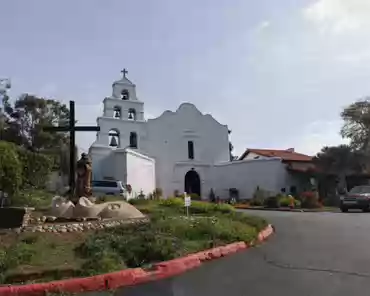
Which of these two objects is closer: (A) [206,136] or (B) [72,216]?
(B) [72,216]

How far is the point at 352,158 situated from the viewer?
39688mm

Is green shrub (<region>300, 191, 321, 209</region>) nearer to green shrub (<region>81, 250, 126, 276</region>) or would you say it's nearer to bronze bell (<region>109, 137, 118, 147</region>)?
bronze bell (<region>109, 137, 118, 147</region>)

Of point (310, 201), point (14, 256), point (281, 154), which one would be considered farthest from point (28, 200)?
point (281, 154)

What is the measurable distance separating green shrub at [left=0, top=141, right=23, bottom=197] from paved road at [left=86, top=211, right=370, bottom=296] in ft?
25.2

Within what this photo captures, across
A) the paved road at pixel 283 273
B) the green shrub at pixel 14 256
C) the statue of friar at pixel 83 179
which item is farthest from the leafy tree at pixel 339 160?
the green shrub at pixel 14 256

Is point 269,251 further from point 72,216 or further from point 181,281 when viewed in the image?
point 72,216

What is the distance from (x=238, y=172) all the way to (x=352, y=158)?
33.5 ft

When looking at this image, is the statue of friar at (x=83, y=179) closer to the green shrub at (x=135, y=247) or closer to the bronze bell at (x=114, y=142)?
the green shrub at (x=135, y=247)

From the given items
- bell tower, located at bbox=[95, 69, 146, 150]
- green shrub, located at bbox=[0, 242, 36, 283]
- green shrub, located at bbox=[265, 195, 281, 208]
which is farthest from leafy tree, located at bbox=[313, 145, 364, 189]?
green shrub, located at bbox=[0, 242, 36, 283]

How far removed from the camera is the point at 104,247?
862 cm

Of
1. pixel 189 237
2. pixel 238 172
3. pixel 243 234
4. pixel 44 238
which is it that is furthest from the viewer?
pixel 238 172

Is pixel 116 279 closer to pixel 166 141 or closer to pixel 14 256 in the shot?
pixel 14 256

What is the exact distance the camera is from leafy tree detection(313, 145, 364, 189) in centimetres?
3953

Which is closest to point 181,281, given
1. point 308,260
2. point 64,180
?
point 308,260
